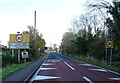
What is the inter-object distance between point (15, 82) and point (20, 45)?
2130 centimetres

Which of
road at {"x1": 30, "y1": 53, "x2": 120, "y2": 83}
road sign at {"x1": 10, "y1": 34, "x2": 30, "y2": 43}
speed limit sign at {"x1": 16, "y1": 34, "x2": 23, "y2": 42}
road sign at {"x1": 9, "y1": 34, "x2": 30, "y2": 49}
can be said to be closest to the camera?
road at {"x1": 30, "y1": 53, "x2": 120, "y2": 83}

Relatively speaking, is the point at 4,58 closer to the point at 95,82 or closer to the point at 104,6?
the point at 104,6

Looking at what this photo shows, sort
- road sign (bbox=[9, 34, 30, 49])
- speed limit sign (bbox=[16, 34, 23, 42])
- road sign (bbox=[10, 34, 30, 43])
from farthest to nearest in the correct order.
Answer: road sign (bbox=[9, 34, 30, 49]) → road sign (bbox=[10, 34, 30, 43]) → speed limit sign (bbox=[16, 34, 23, 42])

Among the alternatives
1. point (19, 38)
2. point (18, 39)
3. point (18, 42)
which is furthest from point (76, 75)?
point (18, 42)

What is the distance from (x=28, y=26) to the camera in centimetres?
5034

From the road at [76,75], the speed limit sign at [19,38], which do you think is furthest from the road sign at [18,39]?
the road at [76,75]

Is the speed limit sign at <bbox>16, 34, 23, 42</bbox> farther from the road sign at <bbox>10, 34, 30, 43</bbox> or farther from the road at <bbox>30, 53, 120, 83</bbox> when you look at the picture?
the road at <bbox>30, 53, 120, 83</bbox>

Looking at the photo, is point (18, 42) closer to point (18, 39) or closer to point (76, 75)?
point (18, 39)

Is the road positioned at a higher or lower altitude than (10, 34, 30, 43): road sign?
lower

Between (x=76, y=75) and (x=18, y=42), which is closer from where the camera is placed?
(x=76, y=75)

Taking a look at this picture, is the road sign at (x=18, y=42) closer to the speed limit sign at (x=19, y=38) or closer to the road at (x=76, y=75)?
the speed limit sign at (x=19, y=38)

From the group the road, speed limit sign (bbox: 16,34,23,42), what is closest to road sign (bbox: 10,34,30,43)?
speed limit sign (bbox: 16,34,23,42)

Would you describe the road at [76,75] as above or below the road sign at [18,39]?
below

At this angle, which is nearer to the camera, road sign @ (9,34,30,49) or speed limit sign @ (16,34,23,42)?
speed limit sign @ (16,34,23,42)
